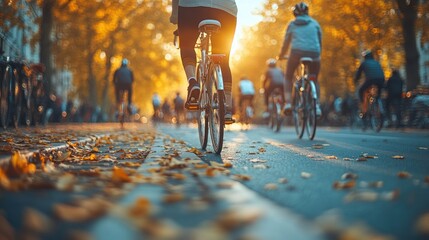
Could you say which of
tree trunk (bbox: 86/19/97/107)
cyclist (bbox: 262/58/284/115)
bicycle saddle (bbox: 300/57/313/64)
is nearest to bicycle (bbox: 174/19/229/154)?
bicycle saddle (bbox: 300/57/313/64)

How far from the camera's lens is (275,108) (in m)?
14.2

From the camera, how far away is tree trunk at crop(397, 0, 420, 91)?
66.3 feet

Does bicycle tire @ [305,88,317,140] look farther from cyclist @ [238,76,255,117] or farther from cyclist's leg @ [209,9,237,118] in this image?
cyclist @ [238,76,255,117]

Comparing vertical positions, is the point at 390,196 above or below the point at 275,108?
below

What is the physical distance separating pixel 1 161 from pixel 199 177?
1.40 m

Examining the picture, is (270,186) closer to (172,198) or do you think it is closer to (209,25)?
(172,198)

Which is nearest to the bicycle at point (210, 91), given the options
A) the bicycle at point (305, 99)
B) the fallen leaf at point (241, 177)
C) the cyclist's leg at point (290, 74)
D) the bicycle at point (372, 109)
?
the fallen leaf at point (241, 177)

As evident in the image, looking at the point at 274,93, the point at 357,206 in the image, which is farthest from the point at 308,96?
the point at 357,206

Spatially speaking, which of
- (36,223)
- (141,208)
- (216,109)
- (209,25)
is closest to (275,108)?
(216,109)

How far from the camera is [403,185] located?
3.39m

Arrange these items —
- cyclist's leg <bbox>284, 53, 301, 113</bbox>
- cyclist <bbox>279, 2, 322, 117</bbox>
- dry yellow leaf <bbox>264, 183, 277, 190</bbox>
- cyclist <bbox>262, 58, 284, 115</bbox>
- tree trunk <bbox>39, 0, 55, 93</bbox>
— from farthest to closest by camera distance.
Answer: tree trunk <bbox>39, 0, 55, 93</bbox> < cyclist <bbox>262, 58, 284, 115</bbox> < cyclist's leg <bbox>284, 53, 301, 113</bbox> < cyclist <bbox>279, 2, 322, 117</bbox> < dry yellow leaf <bbox>264, 183, 277, 190</bbox>

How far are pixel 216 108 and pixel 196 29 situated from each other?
3.42 feet

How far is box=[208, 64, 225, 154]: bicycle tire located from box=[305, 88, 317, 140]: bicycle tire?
3.16 metres

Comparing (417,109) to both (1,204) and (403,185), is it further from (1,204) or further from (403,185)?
(1,204)
